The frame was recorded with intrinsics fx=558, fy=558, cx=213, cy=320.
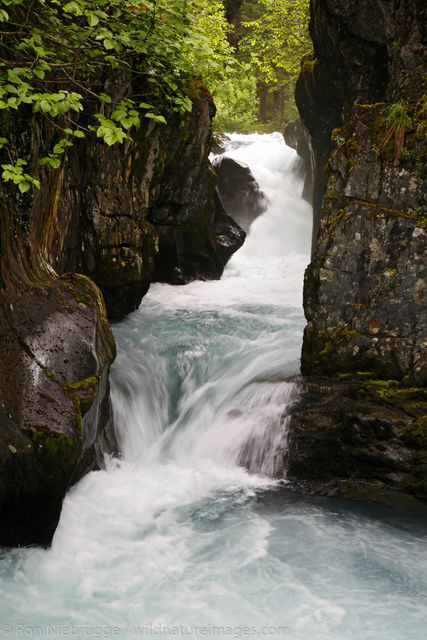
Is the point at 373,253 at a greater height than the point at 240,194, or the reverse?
the point at 240,194

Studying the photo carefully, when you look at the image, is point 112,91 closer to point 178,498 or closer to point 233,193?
point 178,498

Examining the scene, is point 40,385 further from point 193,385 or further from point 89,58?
point 89,58

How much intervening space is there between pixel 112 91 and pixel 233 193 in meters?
10.9

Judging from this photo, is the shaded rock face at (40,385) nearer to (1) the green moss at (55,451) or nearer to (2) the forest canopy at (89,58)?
(1) the green moss at (55,451)

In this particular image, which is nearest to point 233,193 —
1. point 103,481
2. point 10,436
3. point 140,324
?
point 140,324

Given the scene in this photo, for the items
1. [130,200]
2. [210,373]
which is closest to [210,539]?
[210,373]

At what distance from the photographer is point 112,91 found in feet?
28.0

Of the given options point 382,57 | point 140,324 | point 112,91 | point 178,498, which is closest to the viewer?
point 178,498

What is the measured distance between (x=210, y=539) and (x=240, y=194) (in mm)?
15342

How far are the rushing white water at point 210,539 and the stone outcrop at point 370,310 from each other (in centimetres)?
→ 43

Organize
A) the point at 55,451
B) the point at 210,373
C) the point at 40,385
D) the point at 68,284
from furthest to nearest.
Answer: the point at 210,373
the point at 68,284
the point at 40,385
the point at 55,451

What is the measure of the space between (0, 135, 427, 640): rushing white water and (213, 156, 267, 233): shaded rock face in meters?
10.8

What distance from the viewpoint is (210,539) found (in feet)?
17.5

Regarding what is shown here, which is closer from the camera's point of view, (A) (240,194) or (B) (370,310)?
(B) (370,310)
